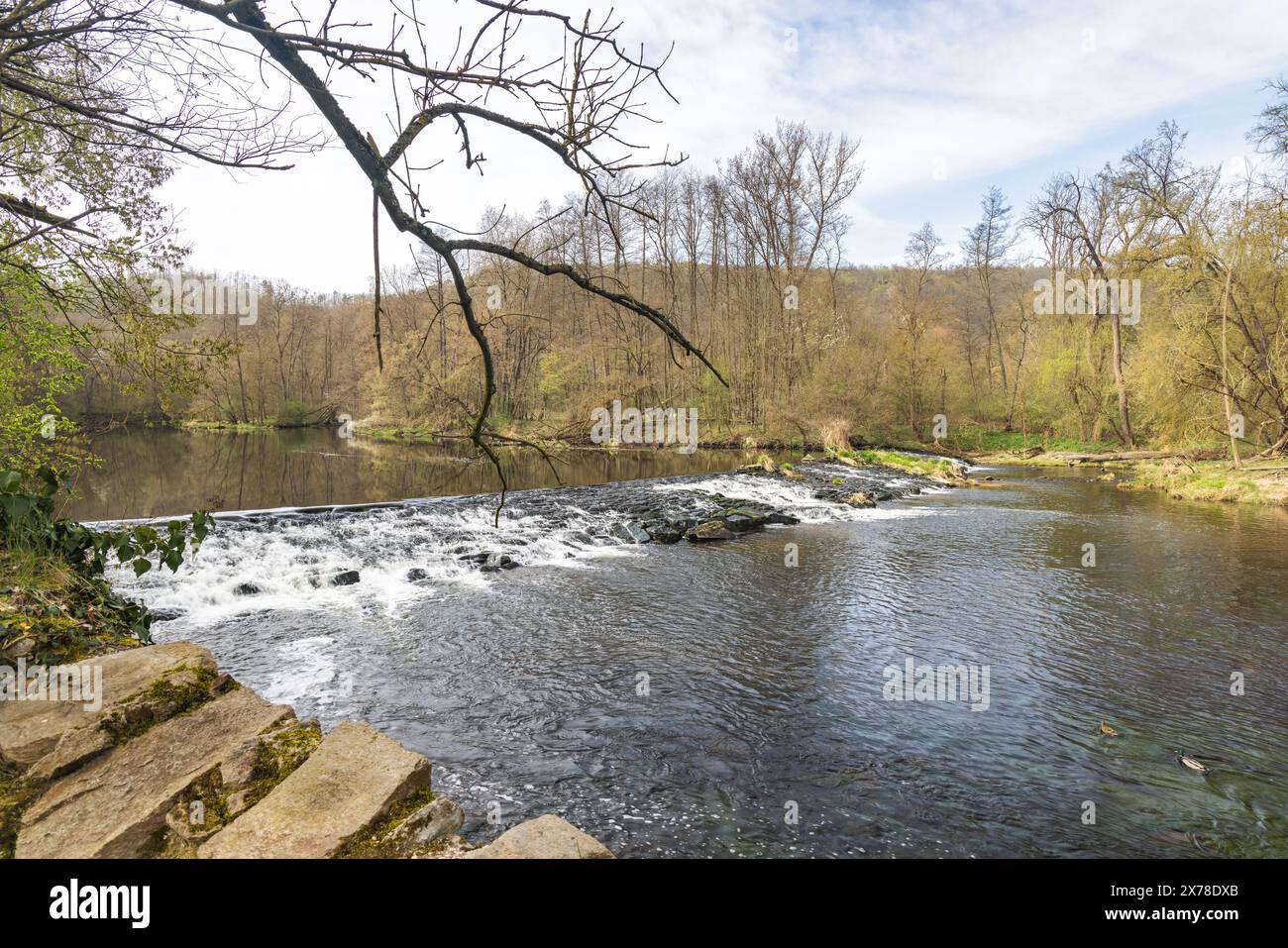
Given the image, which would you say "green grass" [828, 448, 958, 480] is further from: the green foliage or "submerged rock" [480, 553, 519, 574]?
the green foliage

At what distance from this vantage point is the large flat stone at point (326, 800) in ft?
6.08

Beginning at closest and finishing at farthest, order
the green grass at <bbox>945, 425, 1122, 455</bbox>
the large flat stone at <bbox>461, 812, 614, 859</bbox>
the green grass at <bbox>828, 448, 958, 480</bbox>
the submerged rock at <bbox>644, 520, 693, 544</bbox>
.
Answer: the large flat stone at <bbox>461, 812, 614, 859</bbox>, the submerged rock at <bbox>644, 520, 693, 544</bbox>, the green grass at <bbox>828, 448, 958, 480</bbox>, the green grass at <bbox>945, 425, 1122, 455</bbox>

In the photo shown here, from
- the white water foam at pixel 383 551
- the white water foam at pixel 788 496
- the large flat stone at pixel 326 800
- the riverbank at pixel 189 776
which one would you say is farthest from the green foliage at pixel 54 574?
the white water foam at pixel 788 496

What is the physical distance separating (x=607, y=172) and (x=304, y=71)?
683 mm

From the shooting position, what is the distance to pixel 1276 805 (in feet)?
11.3

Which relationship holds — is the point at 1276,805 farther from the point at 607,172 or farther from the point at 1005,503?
the point at 1005,503

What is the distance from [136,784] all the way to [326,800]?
0.85 metres

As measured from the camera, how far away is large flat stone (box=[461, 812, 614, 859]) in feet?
5.66

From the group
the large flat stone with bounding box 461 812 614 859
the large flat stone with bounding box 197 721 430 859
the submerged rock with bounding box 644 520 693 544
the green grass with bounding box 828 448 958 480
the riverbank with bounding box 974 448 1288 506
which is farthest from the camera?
the green grass with bounding box 828 448 958 480

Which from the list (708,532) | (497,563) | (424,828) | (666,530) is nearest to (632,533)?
(666,530)

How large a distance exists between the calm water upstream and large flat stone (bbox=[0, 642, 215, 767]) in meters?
1.72

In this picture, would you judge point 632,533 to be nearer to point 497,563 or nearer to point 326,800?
point 497,563
